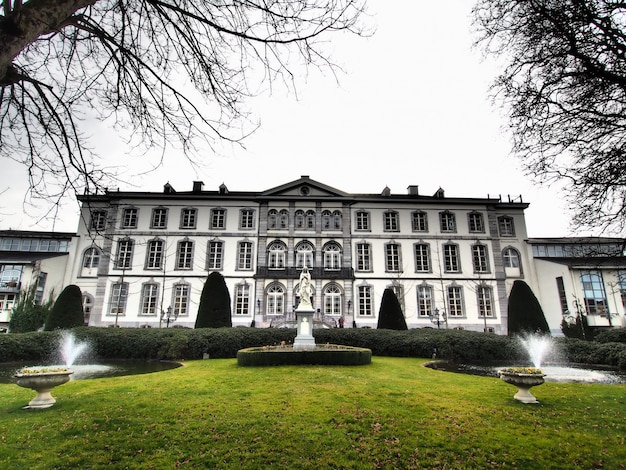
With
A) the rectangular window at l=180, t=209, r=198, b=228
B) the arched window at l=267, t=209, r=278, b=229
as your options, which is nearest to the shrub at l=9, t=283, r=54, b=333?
the rectangular window at l=180, t=209, r=198, b=228

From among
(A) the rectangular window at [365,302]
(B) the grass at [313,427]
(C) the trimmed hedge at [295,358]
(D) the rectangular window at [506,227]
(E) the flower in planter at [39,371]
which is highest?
(D) the rectangular window at [506,227]

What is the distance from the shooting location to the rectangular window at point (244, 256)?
31047mm

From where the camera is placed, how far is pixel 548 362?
1756cm

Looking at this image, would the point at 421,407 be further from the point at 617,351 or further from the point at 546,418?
the point at 617,351

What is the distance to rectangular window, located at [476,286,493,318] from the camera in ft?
99.5

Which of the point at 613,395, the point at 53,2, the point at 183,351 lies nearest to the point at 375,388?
the point at 613,395

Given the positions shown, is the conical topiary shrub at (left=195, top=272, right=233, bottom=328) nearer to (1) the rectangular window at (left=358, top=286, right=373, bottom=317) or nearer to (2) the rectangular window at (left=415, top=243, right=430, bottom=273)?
(1) the rectangular window at (left=358, top=286, right=373, bottom=317)

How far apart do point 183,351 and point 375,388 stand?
1096cm

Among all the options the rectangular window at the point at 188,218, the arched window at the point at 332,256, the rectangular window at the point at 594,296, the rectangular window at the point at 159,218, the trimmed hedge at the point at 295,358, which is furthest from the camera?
the rectangular window at the point at 188,218

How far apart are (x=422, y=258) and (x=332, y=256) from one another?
7.26 metres

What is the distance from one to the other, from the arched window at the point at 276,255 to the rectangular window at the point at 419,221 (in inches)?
424

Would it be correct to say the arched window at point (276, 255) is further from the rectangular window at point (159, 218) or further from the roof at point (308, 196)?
the rectangular window at point (159, 218)

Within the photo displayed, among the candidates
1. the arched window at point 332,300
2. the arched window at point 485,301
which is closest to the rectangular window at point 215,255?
the arched window at point 332,300

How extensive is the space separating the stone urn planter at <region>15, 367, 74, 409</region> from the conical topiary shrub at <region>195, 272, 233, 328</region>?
14304mm
